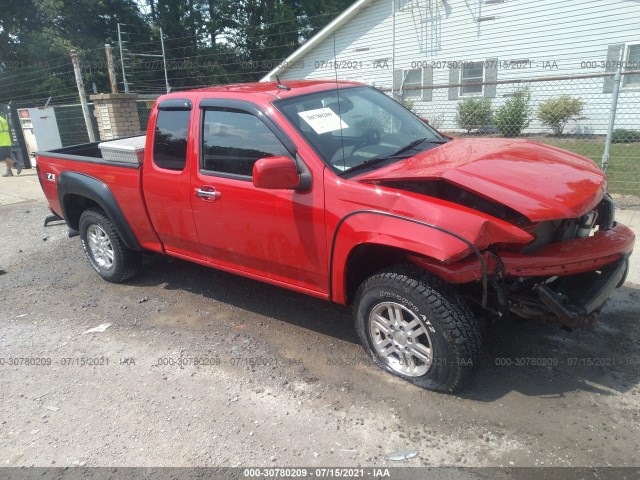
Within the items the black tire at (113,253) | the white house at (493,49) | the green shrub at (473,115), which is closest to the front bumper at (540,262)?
the black tire at (113,253)

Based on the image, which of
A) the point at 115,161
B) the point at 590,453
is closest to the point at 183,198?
the point at 115,161

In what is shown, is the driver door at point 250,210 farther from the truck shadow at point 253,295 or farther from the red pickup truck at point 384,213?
the truck shadow at point 253,295

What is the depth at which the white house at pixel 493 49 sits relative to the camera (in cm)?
1277

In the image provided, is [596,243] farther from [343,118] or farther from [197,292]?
[197,292]

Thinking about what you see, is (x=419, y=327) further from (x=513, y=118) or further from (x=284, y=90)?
(x=513, y=118)

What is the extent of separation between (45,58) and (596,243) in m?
31.4

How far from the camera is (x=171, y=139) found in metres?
4.31

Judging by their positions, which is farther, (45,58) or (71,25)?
(71,25)

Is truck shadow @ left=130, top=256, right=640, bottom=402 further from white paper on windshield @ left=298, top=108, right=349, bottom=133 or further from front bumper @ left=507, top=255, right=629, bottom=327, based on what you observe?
white paper on windshield @ left=298, top=108, right=349, bottom=133

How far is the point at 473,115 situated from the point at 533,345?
964 centimetres

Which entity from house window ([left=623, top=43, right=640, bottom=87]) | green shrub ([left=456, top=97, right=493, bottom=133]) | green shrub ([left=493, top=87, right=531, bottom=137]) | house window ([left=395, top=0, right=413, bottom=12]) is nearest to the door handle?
green shrub ([left=493, top=87, right=531, bottom=137])

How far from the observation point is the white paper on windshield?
12.0 ft

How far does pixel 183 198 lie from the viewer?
4.20m

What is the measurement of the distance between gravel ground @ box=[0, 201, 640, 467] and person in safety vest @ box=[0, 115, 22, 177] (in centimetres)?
960
